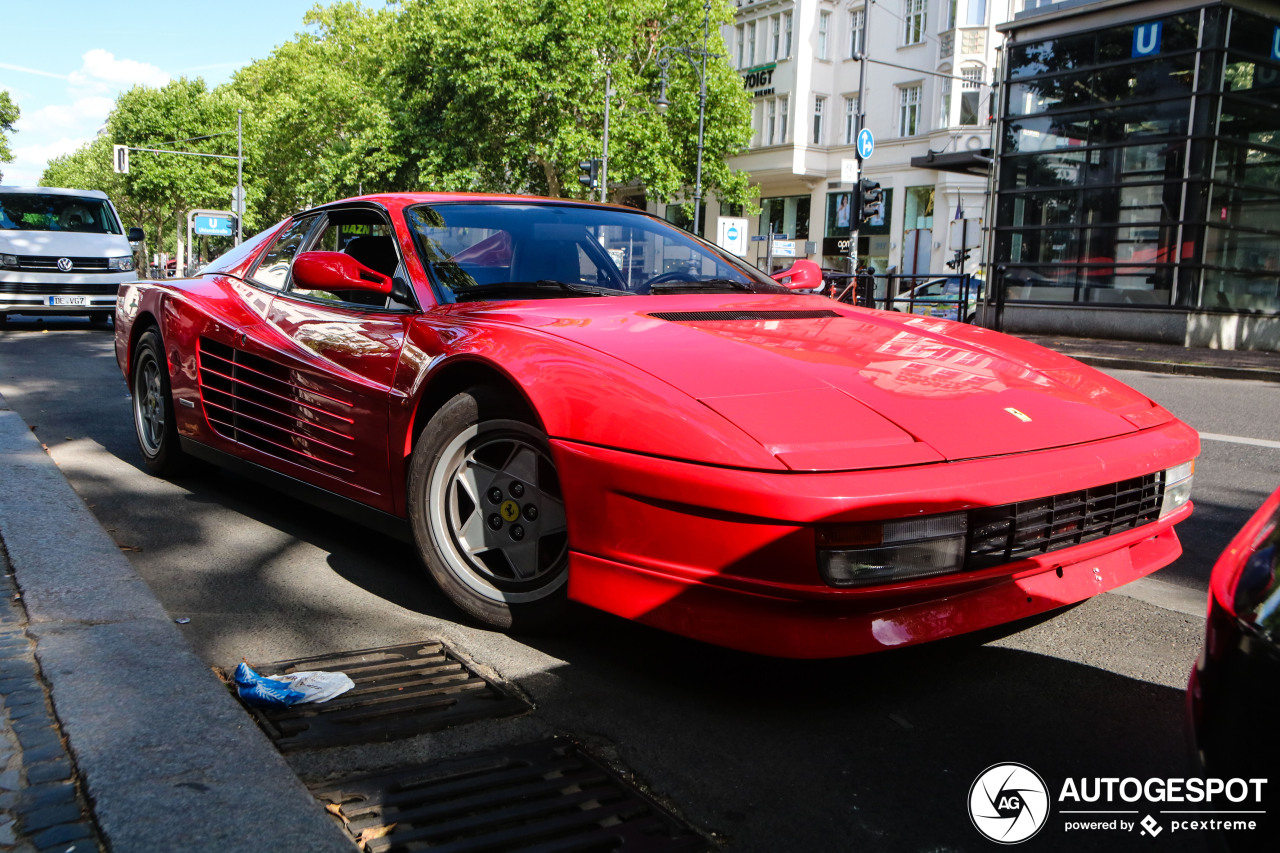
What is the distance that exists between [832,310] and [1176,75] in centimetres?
1592

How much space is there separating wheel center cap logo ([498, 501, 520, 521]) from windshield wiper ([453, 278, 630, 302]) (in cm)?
73

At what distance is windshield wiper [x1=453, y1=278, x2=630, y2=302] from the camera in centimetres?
341

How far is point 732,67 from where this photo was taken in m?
39.8

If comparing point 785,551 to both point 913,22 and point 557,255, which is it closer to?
point 557,255

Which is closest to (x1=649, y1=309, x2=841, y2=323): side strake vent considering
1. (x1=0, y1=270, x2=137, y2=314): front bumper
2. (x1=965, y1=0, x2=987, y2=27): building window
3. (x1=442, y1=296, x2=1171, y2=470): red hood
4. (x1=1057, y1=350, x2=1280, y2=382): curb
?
(x1=442, y1=296, x2=1171, y2=470): red hood

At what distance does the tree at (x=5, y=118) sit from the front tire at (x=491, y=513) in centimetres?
6896

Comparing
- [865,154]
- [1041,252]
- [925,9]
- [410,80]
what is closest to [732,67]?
[925,9]

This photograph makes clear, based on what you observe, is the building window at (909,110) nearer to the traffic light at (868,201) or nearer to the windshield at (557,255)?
the traffic light at (868,201)

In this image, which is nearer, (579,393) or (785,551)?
(785,551)

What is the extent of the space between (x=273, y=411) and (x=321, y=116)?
5202cm

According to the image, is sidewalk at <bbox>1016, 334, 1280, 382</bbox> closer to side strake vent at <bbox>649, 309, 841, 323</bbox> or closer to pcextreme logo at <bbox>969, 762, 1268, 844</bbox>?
side strake vent at <bbox>649, 309, 841, 323</bbox>

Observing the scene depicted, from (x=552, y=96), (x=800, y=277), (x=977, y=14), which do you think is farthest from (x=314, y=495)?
(x=977, y=14)

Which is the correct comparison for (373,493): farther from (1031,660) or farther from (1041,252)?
(1041,252)

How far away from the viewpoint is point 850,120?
38.6m
